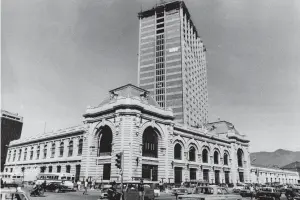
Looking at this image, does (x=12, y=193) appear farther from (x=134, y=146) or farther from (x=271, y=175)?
(x=271, y=175)

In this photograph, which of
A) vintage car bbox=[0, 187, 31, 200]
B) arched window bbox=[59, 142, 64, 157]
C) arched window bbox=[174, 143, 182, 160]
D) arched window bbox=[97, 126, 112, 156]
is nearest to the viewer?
vintage car bbox=[0, 187, 31, 200]

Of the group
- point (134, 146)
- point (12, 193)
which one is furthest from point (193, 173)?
point (12, 193)

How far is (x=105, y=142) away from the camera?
44.3m

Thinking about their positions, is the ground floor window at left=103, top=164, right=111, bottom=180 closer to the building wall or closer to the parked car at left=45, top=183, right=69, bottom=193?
the parked car at left=45, top=183, right=69, bottom=193

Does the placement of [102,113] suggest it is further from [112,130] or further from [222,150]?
[222,150]

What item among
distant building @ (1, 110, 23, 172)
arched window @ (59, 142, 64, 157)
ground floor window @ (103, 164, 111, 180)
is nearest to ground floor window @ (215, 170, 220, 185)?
ground floor window @ (103, 164, 111, 180)

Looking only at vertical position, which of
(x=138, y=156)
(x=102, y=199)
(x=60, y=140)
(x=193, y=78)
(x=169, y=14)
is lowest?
(x=102, y=199)

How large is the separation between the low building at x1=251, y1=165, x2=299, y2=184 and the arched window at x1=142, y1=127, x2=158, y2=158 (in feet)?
119

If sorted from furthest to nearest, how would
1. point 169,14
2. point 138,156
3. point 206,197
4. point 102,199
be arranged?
point 169,14 → point 138,156 → point 102,199 → point 206,197

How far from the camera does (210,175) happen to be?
5603 centimetres

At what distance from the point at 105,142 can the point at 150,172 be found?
8783 millimetres

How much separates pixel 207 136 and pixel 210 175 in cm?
804

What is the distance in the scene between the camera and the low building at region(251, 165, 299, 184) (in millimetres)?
72856

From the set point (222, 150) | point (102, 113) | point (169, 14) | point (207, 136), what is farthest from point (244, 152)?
point (169, 14)
